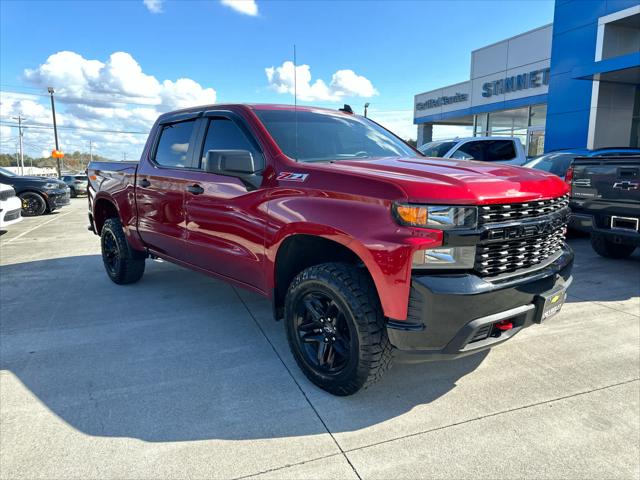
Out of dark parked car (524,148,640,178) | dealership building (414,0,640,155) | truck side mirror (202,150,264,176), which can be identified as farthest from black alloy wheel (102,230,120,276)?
dealership building (414,0,640,155)

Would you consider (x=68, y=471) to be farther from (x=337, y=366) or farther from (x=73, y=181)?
(x=73, y=181)

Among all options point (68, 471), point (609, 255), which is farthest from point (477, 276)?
point (609, 255)

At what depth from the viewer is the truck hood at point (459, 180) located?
2500 mm

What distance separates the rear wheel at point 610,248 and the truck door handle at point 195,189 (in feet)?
18.3

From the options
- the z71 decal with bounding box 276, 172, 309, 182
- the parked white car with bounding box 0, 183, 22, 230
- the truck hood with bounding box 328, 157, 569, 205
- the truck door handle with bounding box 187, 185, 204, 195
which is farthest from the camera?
the parked white car with bounding box 0, 183, 22, 230

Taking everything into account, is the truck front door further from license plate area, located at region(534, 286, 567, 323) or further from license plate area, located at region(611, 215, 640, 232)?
license plate area, located at region(611, 215, 640, 232)

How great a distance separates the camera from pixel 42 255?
7711 mm

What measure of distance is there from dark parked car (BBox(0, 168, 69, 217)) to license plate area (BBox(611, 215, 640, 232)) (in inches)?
565

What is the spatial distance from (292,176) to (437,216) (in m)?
1.07

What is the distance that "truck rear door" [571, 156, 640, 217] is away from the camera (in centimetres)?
536

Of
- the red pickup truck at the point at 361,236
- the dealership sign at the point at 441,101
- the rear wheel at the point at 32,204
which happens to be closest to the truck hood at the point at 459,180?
the red pickup truck at the point at 361,236

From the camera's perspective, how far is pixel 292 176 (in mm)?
3115

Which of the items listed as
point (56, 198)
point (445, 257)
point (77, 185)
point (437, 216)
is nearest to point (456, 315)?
point (445, 257)

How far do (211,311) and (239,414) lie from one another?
2007 mm
